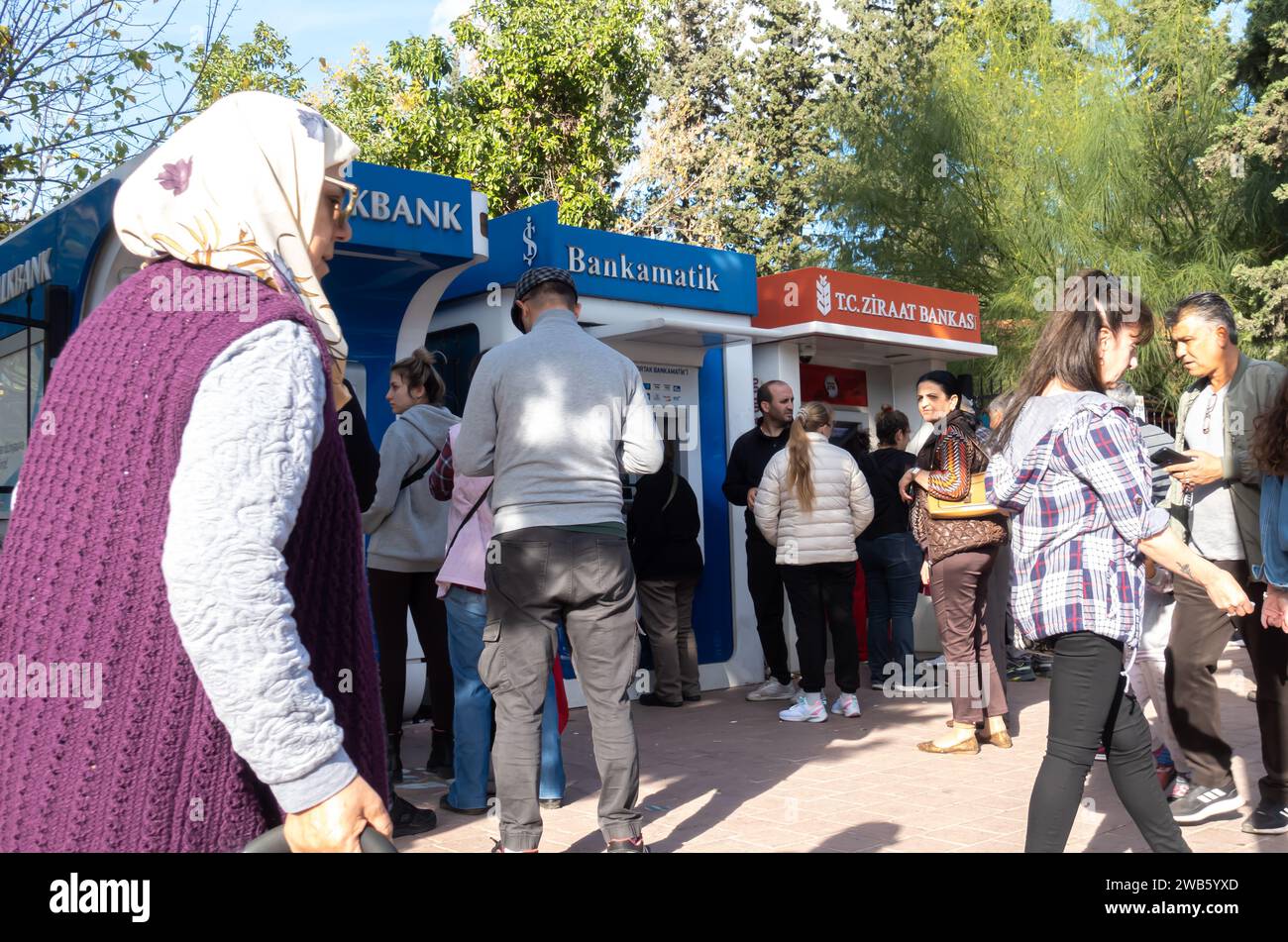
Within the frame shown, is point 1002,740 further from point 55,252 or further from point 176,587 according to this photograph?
point 55,252

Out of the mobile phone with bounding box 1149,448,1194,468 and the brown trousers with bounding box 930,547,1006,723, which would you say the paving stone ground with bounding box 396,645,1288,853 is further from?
the mobile phone with bounding box 1149,448,1194,468

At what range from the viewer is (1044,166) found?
1983 cm

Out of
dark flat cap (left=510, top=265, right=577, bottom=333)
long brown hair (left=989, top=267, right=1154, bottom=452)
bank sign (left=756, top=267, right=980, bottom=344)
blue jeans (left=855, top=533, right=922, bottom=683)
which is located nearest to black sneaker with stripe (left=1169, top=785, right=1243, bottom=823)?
long brown hair (left=989, top=267, right=1154, bottom=452)

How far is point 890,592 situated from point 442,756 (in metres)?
4.48

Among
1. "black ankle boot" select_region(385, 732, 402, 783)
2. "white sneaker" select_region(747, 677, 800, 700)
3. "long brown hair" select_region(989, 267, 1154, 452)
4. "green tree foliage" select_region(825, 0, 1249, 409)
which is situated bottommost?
"white sneaker" select_region(747, 677, 800, 700)

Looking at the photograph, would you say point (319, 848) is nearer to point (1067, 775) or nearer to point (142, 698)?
point (142, 698)

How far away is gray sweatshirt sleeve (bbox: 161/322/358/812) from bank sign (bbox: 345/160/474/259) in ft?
18.0

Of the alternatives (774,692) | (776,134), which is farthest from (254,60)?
(774,692)

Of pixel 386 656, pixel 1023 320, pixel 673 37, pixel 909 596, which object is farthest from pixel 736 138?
pixel 386 656

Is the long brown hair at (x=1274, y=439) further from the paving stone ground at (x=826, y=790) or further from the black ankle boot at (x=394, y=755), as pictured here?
the black ankle boot at (x=394, y=755)

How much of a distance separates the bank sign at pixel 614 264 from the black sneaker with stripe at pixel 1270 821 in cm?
539

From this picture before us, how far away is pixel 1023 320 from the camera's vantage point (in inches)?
758

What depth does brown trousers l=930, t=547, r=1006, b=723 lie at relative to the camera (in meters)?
6.36

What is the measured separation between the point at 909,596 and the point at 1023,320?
11.4m
